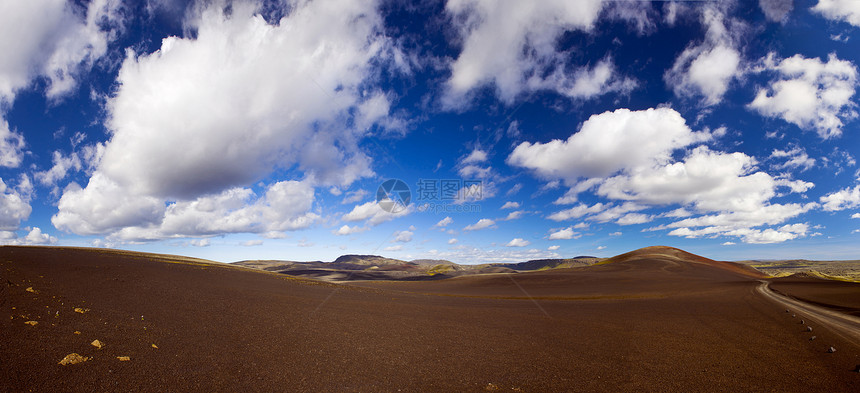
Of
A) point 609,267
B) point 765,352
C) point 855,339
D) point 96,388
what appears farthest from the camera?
point 609,267

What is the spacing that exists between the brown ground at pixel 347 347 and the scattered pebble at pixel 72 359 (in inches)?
5.0

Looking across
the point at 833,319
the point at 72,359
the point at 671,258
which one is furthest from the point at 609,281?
the point at 72,359

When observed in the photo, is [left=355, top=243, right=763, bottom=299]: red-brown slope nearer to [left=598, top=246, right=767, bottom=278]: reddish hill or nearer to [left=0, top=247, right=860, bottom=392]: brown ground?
[left=598, top=246, right=767, bottom=278]: reddish hill

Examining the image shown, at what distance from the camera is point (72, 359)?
26.3 feet

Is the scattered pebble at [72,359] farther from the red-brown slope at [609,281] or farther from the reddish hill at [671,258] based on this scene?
the reddish hill at [671,258]

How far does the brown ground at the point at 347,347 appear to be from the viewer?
28.3ft

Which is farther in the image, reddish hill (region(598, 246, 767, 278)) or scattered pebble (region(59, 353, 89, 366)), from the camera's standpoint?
reddish hill (region(598, 246, 767, 278))

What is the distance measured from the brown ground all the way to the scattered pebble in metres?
0.13

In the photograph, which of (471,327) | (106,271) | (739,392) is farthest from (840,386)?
(106,271)

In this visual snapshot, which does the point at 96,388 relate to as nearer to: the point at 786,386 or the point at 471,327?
the point at 471,327

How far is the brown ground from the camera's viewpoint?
863 cm

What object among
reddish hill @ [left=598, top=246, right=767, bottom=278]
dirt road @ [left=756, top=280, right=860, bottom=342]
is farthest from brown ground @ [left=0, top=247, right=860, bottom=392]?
reddish hill @ [left=598, top=246, right=767, bottom=278]

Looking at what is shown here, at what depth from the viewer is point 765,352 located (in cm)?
1266

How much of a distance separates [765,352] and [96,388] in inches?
835
